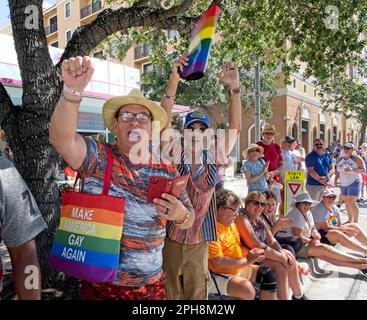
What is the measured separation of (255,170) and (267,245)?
264 cm

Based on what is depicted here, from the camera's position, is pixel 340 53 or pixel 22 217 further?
pixel 340 53

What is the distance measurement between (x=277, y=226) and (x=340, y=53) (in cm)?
312

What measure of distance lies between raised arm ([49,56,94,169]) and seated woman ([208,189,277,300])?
1891mm

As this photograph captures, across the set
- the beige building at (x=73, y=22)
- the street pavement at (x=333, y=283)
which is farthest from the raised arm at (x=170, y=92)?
the beige building at (x=73, y=22)

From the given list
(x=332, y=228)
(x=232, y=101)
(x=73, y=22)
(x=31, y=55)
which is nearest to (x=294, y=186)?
(x=332, y=228)

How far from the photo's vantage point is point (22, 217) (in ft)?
5.13

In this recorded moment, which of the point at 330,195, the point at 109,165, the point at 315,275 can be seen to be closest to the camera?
the point at 109,165

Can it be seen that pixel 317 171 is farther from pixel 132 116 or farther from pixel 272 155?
pixel 132 116

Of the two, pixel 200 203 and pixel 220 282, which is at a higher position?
pixel 200 203

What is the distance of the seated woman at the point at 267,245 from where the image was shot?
3555 millimetres

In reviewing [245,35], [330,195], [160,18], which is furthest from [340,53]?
[160,18]

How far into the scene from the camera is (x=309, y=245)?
464 centimetres

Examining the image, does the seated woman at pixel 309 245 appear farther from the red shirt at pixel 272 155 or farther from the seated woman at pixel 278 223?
the red shirt at pixel 272 155

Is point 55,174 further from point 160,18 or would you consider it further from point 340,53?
point 340,53
